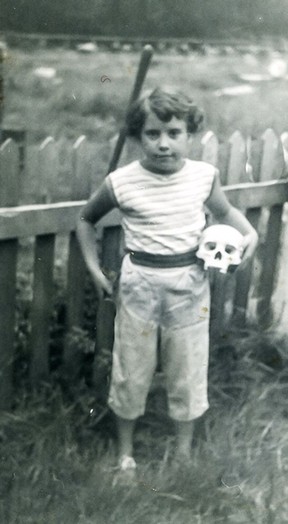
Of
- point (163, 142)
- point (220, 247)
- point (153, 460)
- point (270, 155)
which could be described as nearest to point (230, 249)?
point (220, 247)

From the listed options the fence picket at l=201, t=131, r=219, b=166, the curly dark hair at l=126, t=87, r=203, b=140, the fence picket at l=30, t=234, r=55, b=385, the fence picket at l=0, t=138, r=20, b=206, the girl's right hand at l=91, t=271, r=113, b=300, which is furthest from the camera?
the fence picket at l=201, t=131, r=219, b=166

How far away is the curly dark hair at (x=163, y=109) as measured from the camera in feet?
8.67

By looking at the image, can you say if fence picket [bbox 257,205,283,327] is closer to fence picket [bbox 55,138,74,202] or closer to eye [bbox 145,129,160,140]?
fence picket [bbox 55,138,74,202]

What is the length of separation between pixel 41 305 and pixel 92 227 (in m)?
0.57

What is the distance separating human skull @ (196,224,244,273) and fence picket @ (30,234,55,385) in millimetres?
747

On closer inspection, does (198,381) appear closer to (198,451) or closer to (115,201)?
(198,451)

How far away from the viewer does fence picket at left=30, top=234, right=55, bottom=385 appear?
326 centimetres

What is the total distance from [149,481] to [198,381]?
17.0 inches

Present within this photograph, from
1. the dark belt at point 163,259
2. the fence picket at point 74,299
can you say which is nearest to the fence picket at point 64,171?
the fence picket at point 74,299

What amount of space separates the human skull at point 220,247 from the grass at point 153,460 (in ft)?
2.87

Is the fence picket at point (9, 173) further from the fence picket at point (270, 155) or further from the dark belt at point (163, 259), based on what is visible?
the fence picket at point (270, 155)

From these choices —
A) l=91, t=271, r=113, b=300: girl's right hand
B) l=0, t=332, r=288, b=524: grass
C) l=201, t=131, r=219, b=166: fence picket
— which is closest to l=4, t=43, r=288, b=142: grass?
l=201, t=131, r=219, b=166: fence picket

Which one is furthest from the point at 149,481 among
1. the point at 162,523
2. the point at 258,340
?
the point at 258,340

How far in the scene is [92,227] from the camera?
294cm
